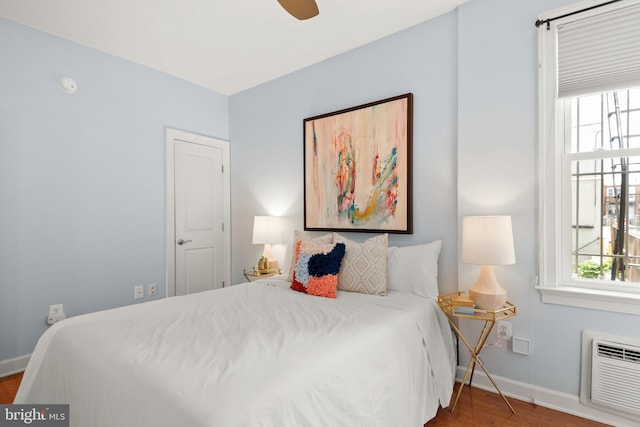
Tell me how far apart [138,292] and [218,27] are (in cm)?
254

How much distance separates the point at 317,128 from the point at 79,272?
2486mm

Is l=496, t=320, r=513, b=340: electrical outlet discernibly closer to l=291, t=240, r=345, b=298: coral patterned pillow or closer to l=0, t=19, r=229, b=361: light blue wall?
l=291, t=240, r=345, b=298: coral patterned pillow

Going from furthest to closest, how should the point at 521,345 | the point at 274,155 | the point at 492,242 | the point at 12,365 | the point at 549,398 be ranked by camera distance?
the point at 274,155, the point at 12,365, the point at 521,345, the point at 549,398, the point at 492,242

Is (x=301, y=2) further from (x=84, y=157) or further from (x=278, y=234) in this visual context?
(x=84, y=157)

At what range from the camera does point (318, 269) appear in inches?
94.0

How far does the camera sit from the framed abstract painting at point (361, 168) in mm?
2695

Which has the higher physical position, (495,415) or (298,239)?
(298,239)

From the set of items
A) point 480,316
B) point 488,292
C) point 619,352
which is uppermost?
point 488,292

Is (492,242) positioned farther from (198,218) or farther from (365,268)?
(198,218)

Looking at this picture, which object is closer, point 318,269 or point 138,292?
point 318,269

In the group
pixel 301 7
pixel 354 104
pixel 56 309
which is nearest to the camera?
pixel 301 7

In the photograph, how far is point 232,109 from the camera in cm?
416

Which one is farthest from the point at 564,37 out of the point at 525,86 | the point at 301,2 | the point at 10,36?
the point at 10,36

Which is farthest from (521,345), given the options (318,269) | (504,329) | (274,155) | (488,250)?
(274,155)
